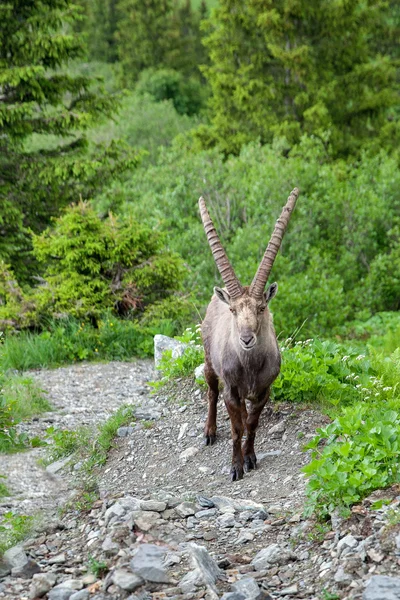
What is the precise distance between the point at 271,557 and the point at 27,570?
186cm

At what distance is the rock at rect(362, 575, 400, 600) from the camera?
503 cm

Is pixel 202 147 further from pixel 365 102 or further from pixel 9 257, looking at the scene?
pixel 9 257

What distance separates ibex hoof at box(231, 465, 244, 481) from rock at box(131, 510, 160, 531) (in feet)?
5.14

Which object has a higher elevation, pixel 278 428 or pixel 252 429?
pixel 252 429

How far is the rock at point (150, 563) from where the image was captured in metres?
5.73

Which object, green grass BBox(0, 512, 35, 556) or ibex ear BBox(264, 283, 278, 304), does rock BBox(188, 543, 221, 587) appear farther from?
ibex ear BBox(264, 283, 278, 304)

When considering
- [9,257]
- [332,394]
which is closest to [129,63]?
[9,257]

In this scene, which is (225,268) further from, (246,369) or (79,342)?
(79,342)

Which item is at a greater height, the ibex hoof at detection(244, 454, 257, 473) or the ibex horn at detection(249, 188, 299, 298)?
the ibex horn at detection(249, 188, 299, 298)

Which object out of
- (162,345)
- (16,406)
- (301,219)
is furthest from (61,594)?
(301,219)

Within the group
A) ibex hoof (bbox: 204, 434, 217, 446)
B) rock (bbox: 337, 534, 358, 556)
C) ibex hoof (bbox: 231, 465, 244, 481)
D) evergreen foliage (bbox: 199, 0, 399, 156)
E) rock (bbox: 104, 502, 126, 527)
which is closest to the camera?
rock (bbox: 337, 534, 358, 556)

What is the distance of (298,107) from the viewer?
35.2m

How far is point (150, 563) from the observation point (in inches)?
230

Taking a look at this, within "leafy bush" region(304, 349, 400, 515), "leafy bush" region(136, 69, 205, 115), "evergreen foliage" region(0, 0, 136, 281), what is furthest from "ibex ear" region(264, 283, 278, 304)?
"leafy bush" region(136, 69, 205, 115)
